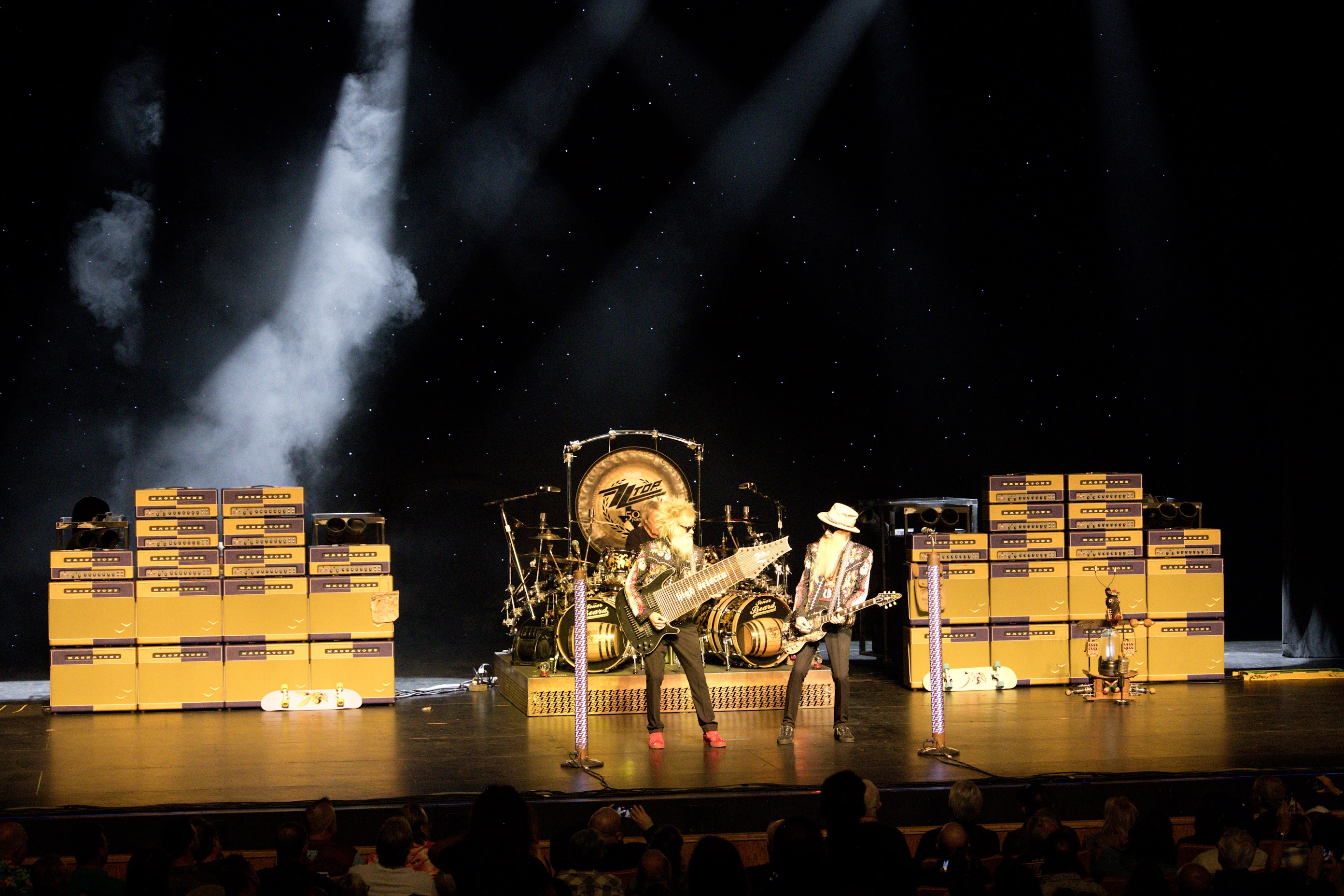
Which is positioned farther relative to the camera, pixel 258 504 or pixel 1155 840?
pixel 258 504

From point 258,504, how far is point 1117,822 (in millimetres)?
7986

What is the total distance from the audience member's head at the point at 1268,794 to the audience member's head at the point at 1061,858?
1201mm

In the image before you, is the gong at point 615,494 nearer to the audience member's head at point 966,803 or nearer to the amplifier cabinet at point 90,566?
the amplifier cabinet at point 90,566

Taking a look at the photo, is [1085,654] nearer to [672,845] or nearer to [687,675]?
[687,675]

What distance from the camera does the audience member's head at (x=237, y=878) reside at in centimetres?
435

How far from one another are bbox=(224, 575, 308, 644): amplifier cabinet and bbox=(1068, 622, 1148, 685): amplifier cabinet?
655 centimetres

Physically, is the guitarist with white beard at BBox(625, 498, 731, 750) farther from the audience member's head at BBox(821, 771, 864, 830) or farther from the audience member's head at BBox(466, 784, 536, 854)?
the audience member's head at BBox(466, 784, 536, 854)

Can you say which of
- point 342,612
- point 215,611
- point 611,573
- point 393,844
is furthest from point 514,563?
point 393,844

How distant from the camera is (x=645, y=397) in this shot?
44.5 feet

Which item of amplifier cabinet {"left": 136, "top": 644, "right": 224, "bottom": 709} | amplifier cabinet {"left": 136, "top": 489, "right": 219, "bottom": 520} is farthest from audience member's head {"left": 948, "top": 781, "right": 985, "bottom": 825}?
amplifier cabinet {"left": 136, "top": 489, "right": 219, "bottom": 520}

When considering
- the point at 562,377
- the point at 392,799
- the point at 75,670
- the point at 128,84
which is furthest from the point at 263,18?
the point at 392,799

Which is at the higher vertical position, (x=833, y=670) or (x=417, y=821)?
(x=833, y=670)

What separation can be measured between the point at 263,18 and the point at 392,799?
29.5 feet

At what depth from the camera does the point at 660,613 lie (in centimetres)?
893
